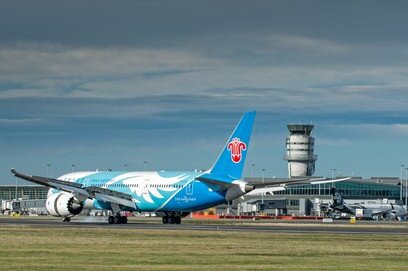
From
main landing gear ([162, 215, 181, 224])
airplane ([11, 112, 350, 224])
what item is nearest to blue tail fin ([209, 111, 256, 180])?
airplane ([11, 112, 350, 224])

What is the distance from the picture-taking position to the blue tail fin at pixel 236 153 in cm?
10788

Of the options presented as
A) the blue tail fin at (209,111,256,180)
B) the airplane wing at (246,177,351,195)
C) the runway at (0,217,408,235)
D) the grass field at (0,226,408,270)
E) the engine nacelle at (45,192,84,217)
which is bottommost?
the grass field at (0,226,408,270)

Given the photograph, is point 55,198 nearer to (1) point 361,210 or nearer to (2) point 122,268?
(2) point 122,268

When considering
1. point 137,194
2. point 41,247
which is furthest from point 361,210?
point 41,247

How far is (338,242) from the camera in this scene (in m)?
69.2

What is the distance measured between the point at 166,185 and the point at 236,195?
9.38 metres

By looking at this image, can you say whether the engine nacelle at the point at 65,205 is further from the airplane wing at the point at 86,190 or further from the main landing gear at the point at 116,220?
the main landing gear at the point at 116,220

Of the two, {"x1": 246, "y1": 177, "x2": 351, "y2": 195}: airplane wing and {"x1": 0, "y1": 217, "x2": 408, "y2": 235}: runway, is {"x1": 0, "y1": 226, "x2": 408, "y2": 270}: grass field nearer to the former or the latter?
{"x1": 0, "y1": 217, "x2": 408, "y2": 235}: runway

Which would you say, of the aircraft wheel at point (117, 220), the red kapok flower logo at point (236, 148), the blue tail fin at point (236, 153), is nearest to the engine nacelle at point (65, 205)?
the aircraft wheel at point (117, 220)

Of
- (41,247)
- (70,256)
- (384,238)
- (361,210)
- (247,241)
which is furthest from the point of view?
(361,210)

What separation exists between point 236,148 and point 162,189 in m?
10.2

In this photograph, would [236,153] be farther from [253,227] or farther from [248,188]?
[253,227]

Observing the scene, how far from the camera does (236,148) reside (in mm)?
108188

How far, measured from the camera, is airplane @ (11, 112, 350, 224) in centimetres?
10788
